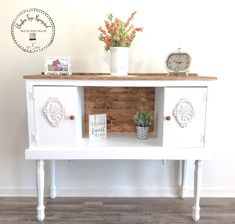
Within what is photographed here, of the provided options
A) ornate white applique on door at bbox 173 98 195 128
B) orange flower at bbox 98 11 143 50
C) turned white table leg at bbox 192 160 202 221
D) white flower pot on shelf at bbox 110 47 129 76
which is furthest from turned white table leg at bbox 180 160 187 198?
orange flower at bbox 98 11 143 50

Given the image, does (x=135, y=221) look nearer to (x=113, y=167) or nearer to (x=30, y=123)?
(x=113, y=167)

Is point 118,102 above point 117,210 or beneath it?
above

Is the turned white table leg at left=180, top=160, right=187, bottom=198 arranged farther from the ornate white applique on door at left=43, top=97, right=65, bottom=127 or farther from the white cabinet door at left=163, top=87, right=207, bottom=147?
the ornate white applique on door at left=43, top=97, right=65, bottom=127

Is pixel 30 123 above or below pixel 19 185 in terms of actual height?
above

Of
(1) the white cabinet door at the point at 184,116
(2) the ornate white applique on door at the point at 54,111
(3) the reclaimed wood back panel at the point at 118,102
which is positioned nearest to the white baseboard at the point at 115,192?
(3) the reclaimed wood back panel at the point at 118,102

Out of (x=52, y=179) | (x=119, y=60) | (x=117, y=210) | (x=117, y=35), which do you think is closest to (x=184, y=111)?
(x=119, y=60)

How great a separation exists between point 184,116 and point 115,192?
101 cm

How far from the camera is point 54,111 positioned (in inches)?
74.5

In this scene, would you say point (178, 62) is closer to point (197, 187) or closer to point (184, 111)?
point (184, 111)

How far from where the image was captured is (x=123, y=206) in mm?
2309

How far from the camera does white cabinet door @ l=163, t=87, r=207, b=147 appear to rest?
189 cm

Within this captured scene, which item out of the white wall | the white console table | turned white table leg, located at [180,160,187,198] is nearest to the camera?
the white console table

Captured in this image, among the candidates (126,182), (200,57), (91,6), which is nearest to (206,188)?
(126,182)

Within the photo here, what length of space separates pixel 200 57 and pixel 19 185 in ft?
6.35
